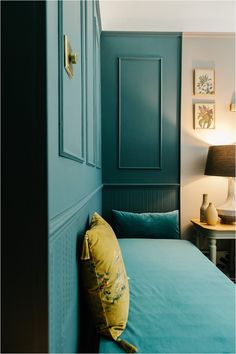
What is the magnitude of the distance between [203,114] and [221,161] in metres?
0.50

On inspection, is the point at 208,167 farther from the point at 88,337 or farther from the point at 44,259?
the point at 44,259

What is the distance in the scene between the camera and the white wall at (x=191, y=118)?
2463mm

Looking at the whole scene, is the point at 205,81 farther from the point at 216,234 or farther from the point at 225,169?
the point at 216,234

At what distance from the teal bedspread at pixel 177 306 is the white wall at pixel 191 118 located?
0.87m

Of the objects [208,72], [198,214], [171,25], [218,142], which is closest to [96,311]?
[198,214]

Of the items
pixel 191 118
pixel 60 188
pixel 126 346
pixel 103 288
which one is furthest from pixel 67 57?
pixel 191 118

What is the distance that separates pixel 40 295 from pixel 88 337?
0.70m

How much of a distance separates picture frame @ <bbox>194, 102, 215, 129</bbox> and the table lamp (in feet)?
0.78

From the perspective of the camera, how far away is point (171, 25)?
2.50m

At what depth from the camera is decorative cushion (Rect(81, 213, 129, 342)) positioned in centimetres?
91

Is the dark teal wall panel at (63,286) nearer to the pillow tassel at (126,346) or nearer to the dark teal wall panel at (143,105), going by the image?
the pillow tassel at (126,346)

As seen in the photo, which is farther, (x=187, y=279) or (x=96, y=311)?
(x=187, y=279)

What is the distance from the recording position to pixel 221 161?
220cm

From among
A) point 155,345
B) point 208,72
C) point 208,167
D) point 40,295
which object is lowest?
point 155,345
